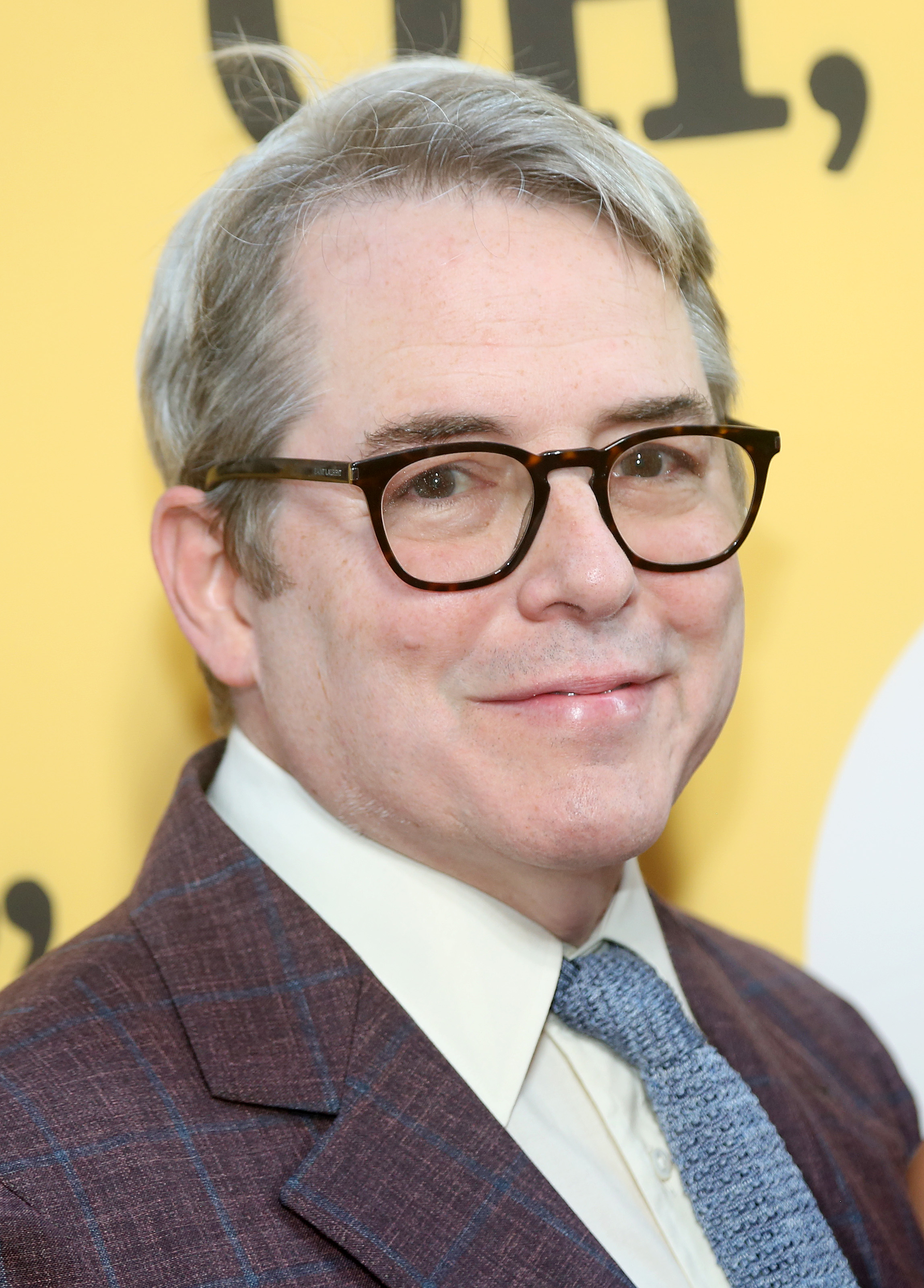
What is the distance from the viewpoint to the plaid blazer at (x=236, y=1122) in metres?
1.05

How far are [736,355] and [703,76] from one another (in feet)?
1.27

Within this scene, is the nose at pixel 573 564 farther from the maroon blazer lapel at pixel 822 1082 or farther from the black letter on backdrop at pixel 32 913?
the black letter on backdrop at pixel 32 913

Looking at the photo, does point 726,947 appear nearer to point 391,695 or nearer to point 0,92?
point 391,695

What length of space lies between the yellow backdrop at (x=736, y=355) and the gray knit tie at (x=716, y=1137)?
583 millimetres

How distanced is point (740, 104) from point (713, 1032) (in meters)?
1.26

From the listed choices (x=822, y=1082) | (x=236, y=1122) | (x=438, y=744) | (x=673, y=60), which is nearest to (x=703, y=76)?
(x=673, y=60)

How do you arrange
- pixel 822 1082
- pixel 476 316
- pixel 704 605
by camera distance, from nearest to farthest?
pixel 476 316 → pixel 704 605 → pixel 822 1082

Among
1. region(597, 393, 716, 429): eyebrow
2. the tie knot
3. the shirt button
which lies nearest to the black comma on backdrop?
region(597, 393, 716, 429): eyebrow

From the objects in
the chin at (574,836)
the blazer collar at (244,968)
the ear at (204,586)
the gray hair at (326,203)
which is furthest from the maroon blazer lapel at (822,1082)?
the gray hair at (326,203)

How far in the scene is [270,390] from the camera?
1.33 m

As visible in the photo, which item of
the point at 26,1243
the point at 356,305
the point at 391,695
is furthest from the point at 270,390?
the point at 26,1243

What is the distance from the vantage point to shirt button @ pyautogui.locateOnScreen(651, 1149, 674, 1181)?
128 centimetres

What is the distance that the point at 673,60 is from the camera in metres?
1.78

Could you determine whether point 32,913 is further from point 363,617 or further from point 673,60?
point 673,60
